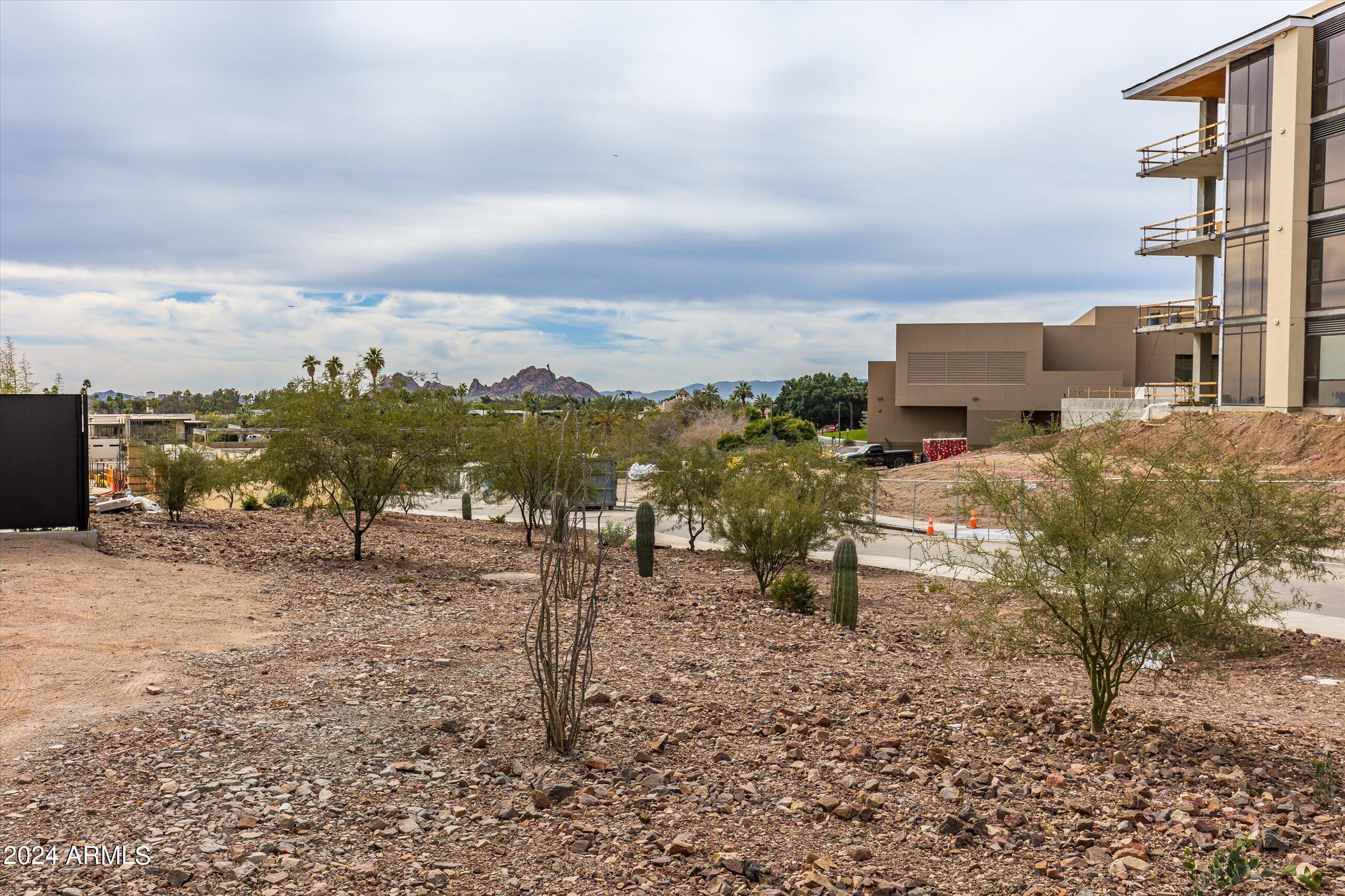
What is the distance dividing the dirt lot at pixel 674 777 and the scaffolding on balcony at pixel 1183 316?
111 ft

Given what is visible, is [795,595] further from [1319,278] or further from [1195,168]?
[1195,168]

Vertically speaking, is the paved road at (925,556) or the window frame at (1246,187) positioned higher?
the window frame at (1246,187)

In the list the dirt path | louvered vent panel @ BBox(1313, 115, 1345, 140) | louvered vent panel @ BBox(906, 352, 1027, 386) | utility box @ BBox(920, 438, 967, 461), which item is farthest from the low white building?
louvered vent panel @ BBox(906, 352, 1027, 386)

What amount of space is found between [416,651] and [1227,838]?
6.93 metres

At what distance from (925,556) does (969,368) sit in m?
55.0

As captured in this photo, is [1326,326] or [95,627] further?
[1326,326]

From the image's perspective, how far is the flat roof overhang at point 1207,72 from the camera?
33.8m

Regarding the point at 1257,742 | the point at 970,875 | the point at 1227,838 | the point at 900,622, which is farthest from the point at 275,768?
the point at 900,622

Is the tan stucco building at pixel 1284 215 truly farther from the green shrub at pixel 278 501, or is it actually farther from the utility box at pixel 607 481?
the green shrub at pixel 278 501

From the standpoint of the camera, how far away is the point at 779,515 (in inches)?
595

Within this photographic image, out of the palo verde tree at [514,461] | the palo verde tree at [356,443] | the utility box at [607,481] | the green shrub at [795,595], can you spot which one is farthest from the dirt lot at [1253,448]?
the palo verde tree at [356,443]

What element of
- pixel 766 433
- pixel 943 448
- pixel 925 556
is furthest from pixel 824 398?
pixel 925 556

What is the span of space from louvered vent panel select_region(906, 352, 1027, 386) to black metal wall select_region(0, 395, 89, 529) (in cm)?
6359

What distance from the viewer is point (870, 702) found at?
25.8 feet
